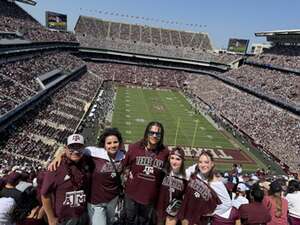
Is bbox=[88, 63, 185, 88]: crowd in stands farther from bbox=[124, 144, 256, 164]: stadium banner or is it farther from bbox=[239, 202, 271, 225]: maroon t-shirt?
bbox=[239, 202, 271, 225]: maroon t-shirt

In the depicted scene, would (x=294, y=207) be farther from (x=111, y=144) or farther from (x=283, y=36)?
(x=283, y=36)

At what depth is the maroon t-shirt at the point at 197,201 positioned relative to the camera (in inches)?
212

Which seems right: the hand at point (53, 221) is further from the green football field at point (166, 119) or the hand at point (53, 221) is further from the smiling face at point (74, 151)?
the green football field at point (166, 119)

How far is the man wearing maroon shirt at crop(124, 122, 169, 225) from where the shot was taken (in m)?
5.74

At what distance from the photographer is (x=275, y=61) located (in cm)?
6494

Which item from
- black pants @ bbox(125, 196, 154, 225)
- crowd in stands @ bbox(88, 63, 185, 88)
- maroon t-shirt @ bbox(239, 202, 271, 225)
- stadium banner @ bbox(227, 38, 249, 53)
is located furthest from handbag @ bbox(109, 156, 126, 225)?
stadium banner @ bbox(227, 38, 249, 53)

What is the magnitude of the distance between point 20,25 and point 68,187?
195ft

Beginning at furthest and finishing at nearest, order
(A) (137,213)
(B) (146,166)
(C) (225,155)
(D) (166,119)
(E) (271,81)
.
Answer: (E) (271,81)
(D) (166,119)
(C) (225,155)
(A) (137,213)
(B) (146,166)

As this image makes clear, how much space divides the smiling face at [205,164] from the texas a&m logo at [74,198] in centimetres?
177

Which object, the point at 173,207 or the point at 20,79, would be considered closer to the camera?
the point at 173,207

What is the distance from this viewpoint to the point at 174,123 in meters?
45.6

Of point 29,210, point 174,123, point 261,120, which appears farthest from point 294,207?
point 261,120

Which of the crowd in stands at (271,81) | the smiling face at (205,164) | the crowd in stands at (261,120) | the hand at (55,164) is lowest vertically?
the crowd in stands at (261,120)

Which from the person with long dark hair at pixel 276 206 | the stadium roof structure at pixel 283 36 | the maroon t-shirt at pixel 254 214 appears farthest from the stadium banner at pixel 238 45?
the maroon t-shirt at pixel 254 214
